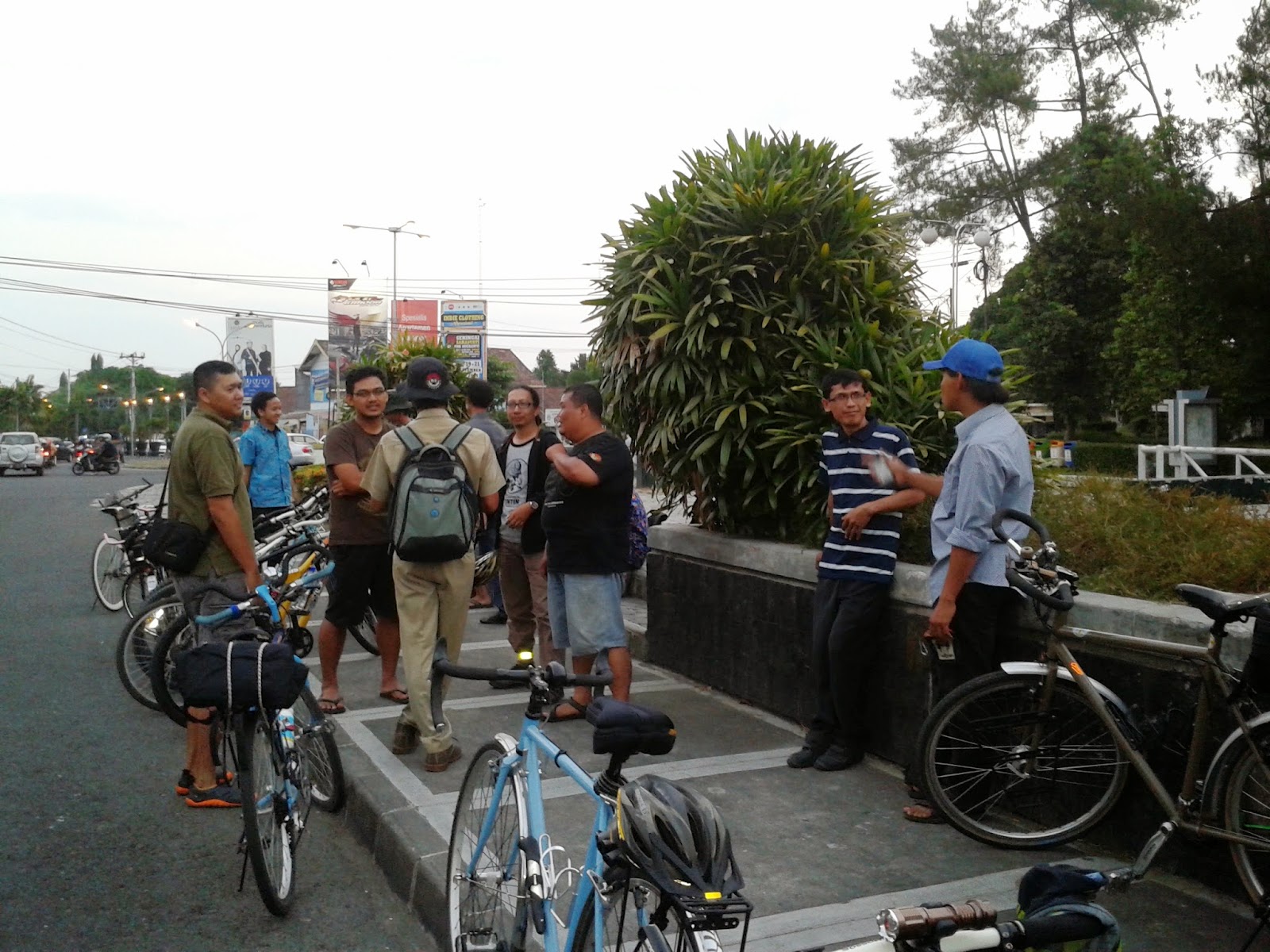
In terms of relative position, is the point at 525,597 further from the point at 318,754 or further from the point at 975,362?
the point at 975,362

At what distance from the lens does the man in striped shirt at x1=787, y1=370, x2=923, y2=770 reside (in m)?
5.18

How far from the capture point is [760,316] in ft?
21.7

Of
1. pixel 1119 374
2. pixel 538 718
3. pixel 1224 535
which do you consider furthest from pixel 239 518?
pixel 1119 374

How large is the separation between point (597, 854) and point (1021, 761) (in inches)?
95.2

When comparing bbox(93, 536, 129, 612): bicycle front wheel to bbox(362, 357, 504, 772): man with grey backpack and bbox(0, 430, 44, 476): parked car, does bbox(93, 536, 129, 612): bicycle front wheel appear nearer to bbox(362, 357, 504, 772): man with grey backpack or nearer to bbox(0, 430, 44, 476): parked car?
bbox(362, 357, 504, 772): man with grey backpack

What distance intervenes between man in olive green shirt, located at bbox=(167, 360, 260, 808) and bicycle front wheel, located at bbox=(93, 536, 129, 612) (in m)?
5.90

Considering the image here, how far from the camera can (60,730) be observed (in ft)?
21.8

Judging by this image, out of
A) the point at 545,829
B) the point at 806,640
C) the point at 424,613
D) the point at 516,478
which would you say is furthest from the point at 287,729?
the point at 516,478

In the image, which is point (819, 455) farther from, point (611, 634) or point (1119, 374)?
point (1119, 374)

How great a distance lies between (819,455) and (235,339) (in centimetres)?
3487

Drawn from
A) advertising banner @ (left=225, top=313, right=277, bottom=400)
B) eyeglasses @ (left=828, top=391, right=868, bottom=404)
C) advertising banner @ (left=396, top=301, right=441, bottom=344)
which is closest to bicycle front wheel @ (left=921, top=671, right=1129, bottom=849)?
eyeglasses @ (left=828, top=391, right=868, bottom=404)

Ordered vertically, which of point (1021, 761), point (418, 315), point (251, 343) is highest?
point (418, 315)

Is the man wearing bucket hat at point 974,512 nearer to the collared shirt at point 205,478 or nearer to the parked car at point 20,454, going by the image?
the collared shirt at point 205,478

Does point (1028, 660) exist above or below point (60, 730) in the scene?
above
